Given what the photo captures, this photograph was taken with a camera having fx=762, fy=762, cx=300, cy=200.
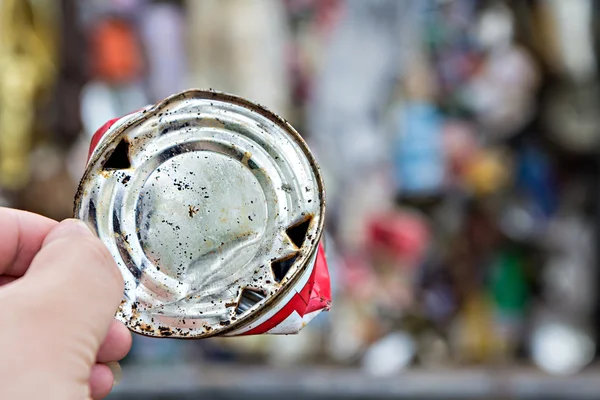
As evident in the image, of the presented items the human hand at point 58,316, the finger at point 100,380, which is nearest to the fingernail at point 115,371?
the finger at point 100,380

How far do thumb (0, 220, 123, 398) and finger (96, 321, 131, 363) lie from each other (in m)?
0.12

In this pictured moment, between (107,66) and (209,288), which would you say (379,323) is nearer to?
(107,66)

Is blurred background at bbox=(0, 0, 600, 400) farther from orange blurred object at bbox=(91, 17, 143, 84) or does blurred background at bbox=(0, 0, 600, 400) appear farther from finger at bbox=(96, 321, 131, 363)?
finger at bbox=(96, 321, 131, 363)

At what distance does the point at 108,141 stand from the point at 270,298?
1.04ft

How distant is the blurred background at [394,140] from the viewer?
3.26 metres

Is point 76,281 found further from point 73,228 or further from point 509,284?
point 509,284

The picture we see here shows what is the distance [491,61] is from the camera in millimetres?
3357

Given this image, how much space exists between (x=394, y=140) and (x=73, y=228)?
253 cm

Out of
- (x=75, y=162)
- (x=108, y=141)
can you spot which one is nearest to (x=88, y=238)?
(x=108, y=141)

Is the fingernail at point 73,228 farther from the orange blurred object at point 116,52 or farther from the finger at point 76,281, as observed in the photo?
the orange blurred object at point 116,52

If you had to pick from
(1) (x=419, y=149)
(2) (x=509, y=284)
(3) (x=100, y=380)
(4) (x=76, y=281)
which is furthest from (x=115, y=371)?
(2) (x=509, y=284)

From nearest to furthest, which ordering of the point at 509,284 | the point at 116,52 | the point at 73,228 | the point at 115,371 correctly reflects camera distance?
the point at 73,228 → the point at 115,371 → the point at 116,52 → the point at 509,284

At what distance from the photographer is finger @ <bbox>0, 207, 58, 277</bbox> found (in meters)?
1.09

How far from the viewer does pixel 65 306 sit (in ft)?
2.77
